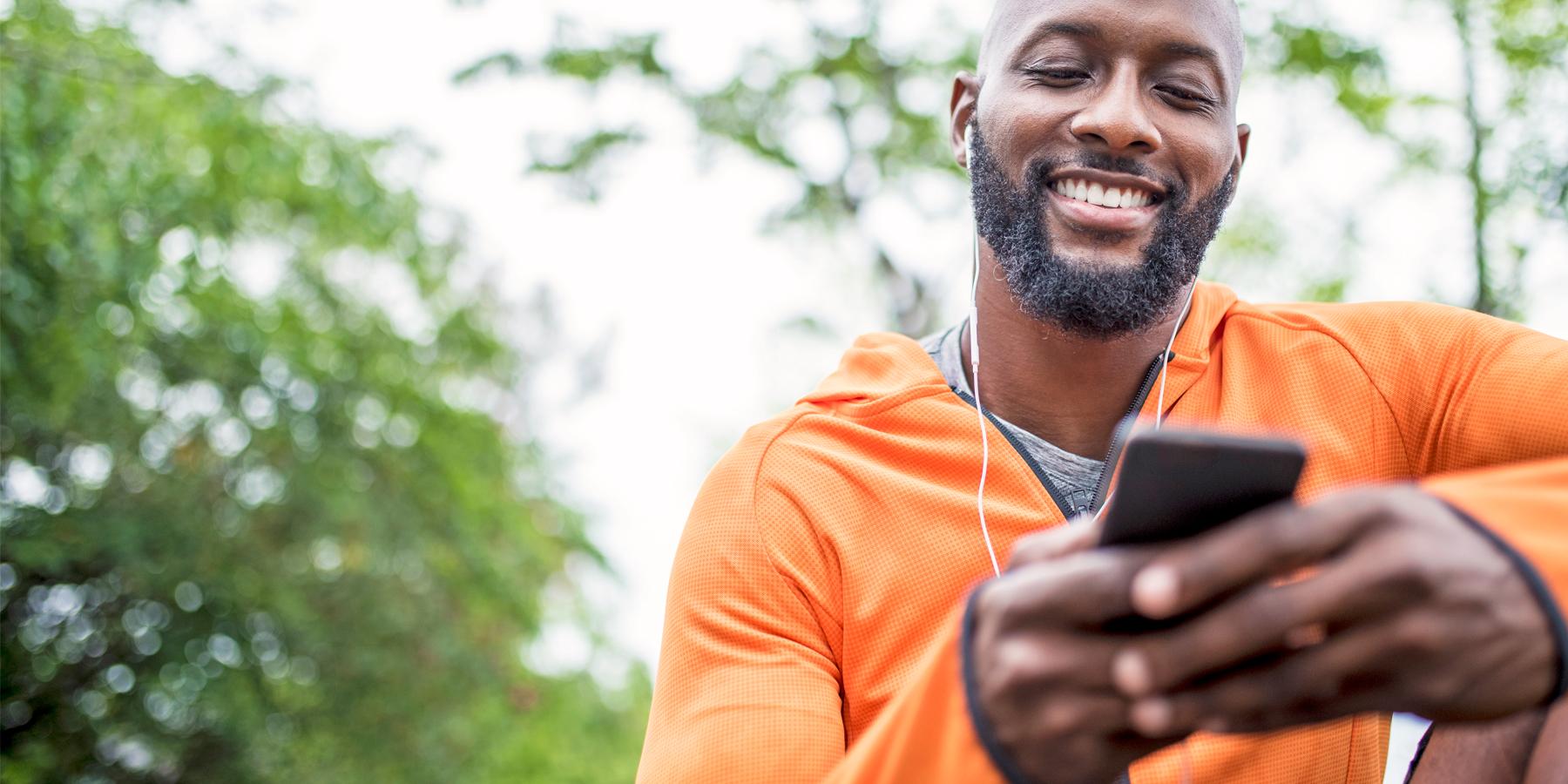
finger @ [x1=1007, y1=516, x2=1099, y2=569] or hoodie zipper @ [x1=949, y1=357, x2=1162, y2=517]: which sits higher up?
finger @ [x1=1007, y1=516, x2=1099, y2=569]

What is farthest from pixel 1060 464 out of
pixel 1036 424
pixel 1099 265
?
pixel 1099 265

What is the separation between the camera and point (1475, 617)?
0.99m

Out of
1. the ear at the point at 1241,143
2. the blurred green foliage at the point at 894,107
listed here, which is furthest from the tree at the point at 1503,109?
the ear at the point at 1241,143

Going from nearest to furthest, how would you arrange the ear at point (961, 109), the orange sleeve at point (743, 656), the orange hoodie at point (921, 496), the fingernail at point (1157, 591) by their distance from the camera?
the fingernail at point (1157, 591) → the orange sleeve at point (743, 656) → the orange hoodie at point (921, 496) → the ear at point (961, 109)

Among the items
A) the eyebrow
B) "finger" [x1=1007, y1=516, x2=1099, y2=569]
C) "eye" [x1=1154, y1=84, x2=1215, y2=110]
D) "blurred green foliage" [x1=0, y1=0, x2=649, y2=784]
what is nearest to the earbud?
the eyebrow

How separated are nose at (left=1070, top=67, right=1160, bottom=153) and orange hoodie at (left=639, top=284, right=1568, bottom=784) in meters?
0.30

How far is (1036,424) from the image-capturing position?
7.43 ft

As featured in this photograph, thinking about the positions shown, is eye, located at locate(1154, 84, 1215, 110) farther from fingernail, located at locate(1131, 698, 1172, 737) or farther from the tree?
the tree

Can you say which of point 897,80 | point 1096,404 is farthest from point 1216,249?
point 1096,404

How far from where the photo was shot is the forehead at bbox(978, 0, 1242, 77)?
2.10m

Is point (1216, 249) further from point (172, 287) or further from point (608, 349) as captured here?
point (172, 287)

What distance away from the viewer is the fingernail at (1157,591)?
0.98 meters

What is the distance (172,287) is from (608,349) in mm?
10472

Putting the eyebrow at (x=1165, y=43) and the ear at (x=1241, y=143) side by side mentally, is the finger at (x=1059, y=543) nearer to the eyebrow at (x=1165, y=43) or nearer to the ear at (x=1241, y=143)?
the eyebrow at (x=1165, y=43)
